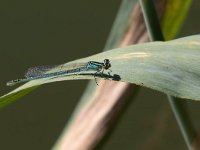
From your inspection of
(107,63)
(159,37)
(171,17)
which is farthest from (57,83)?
(107,63)

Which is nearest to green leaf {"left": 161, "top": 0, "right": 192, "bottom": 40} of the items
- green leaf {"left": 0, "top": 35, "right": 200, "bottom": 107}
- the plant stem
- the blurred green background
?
the plant stem

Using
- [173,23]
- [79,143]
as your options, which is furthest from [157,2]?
[79,143]

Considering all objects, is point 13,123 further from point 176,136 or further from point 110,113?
point 110,113

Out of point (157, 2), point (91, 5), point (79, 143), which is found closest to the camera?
point (157, 2)

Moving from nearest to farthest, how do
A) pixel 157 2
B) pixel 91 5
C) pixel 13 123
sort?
pixel 157 2 < pixel 13 123 < pixel 91 5

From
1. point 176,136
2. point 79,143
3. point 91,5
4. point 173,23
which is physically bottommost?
point 79,143

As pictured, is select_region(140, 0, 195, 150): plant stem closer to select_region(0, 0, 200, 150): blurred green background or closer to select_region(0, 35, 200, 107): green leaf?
select_region(0, 35, 200, 107): green leaf

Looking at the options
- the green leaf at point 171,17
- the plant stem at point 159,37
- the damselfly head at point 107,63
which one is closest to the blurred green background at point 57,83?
the green leaf at point 171,17

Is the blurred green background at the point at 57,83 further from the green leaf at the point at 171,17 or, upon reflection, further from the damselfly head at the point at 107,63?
the damselfly head at the point at 107,63
